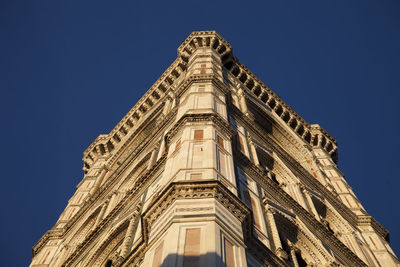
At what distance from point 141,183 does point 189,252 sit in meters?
7.59

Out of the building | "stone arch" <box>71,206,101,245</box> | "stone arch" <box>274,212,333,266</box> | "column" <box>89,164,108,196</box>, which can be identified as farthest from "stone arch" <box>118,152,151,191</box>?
"stone arch" <box>274,212,333,266</box>

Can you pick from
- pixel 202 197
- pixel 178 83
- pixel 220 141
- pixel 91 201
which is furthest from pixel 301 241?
pixel 178 83

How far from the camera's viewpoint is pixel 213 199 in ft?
31.6

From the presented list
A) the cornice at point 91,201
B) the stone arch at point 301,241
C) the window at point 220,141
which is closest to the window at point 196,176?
the window at point 220,141

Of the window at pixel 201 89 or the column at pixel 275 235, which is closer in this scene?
the column at pixel 275 235

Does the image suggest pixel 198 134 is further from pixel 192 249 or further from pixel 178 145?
pixel 192 249

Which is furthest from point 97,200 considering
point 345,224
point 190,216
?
point 190,216

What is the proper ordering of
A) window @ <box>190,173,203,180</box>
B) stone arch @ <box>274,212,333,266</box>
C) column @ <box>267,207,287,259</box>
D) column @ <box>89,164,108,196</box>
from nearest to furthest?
window @ <box>190,173,203,180</box>
column @ <box>267,207,287,259</box>
stone arch @ <box>274,212,333,266</box>
column @ <box>89,164,108,196</box>

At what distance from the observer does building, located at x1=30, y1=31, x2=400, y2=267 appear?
30.0 feet

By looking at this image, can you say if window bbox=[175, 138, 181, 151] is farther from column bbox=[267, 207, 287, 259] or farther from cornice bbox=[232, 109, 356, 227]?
cornice bbox=[232, 109, 356, 227]

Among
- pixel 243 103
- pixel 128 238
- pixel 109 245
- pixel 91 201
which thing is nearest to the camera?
pixel 128 238

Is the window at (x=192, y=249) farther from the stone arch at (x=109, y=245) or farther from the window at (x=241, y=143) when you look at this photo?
the window at (x=241, y=143)

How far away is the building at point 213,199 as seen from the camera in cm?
A: 915

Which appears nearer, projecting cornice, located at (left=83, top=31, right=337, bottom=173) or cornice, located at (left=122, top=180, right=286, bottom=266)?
cornice, located at (left=122, top=180, right=286, bottom=266)
